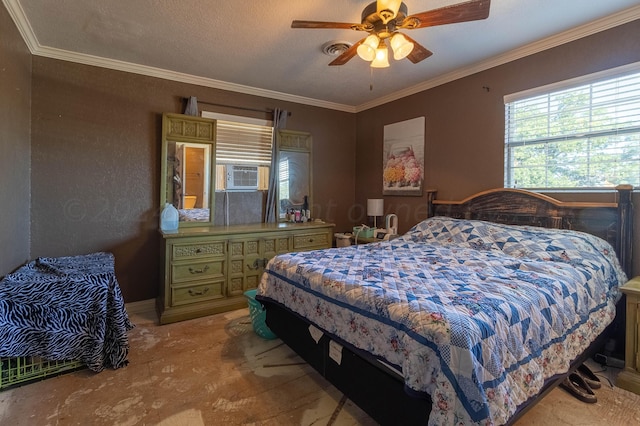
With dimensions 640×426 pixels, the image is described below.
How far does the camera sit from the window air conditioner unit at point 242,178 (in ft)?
12.5

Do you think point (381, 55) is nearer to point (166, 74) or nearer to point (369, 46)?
point (369, 46)

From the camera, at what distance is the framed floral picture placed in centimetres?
392

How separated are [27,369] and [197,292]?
4.33 ft

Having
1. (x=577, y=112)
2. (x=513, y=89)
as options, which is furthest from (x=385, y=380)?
(x=513, y=89)

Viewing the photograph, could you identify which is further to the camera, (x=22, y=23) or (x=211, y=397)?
(x=22, y=23)

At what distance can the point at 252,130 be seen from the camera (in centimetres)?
396

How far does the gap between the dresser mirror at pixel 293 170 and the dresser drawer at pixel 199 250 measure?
1.11 metres

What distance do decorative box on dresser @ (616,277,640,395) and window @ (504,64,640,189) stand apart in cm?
87

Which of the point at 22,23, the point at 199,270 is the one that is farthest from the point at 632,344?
the point at 22,23

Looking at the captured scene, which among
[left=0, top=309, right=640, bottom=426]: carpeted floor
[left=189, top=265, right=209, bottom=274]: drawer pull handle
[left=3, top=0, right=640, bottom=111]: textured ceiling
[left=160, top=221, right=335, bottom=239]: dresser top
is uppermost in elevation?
[left=3, top=0, right=640, bottom=111]: textured ceiling

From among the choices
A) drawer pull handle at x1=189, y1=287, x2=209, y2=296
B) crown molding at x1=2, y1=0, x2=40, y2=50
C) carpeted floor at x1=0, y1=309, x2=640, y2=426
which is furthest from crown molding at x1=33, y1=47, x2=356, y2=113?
carpeted floor at x1=0, y1=309, x2=640, y2=426

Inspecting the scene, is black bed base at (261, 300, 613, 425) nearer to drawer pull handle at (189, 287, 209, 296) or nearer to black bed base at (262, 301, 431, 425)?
black bed base at (262, 301, 431, 425)

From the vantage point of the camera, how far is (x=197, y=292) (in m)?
3.18

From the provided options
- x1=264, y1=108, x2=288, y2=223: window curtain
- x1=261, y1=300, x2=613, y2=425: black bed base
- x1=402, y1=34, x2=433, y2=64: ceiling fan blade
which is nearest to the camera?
x1=261, y1=300, x2=613, y2=425: black bed base
